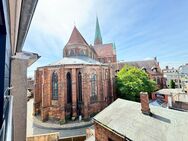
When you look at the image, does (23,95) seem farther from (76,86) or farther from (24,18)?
(76,86)

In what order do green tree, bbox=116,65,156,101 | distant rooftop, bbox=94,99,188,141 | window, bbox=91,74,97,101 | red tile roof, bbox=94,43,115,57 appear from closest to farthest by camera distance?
distant rooftop, bbox=94,99,188,141 < window, bbox=91,74,97,101 < green tree, bbox=116,65,156,101 < red tile roof, bbox=94,43,115,57

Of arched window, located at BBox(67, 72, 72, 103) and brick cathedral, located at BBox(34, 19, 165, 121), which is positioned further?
arched window, located at BBox(67, 72, 72, 103)

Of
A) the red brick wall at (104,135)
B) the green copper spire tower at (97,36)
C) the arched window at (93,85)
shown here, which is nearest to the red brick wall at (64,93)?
the arched window at (93,85)

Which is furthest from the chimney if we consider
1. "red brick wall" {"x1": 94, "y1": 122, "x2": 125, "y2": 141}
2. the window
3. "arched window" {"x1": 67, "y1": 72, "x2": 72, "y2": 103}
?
"arched window" {"x1": 67, "y1": 72, "x2": 72, "y2": 103}

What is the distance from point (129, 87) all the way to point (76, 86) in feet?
29.3

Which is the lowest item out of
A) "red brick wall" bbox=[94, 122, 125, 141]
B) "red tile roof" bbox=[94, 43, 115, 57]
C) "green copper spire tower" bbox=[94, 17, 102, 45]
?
"red brick wall" bbox=[94, 122, 125, 141]

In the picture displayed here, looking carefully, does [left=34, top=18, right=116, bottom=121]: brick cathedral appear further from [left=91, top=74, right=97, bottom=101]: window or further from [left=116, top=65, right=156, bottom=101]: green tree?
[left=116, top=65, right=156, bottom=101]: green tree

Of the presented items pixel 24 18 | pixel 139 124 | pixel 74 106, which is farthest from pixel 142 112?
pixel 74 106

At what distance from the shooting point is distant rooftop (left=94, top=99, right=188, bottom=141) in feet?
21.4

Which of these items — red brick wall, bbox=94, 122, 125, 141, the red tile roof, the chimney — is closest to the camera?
red brick wall, bbox=94, 122, 125, 141

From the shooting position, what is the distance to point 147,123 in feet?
24.7

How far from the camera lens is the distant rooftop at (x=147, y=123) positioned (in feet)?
21.4

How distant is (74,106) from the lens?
1770 cm

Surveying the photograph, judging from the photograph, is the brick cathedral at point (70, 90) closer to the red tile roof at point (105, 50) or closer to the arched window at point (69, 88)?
the arched window at point (69, 88)
